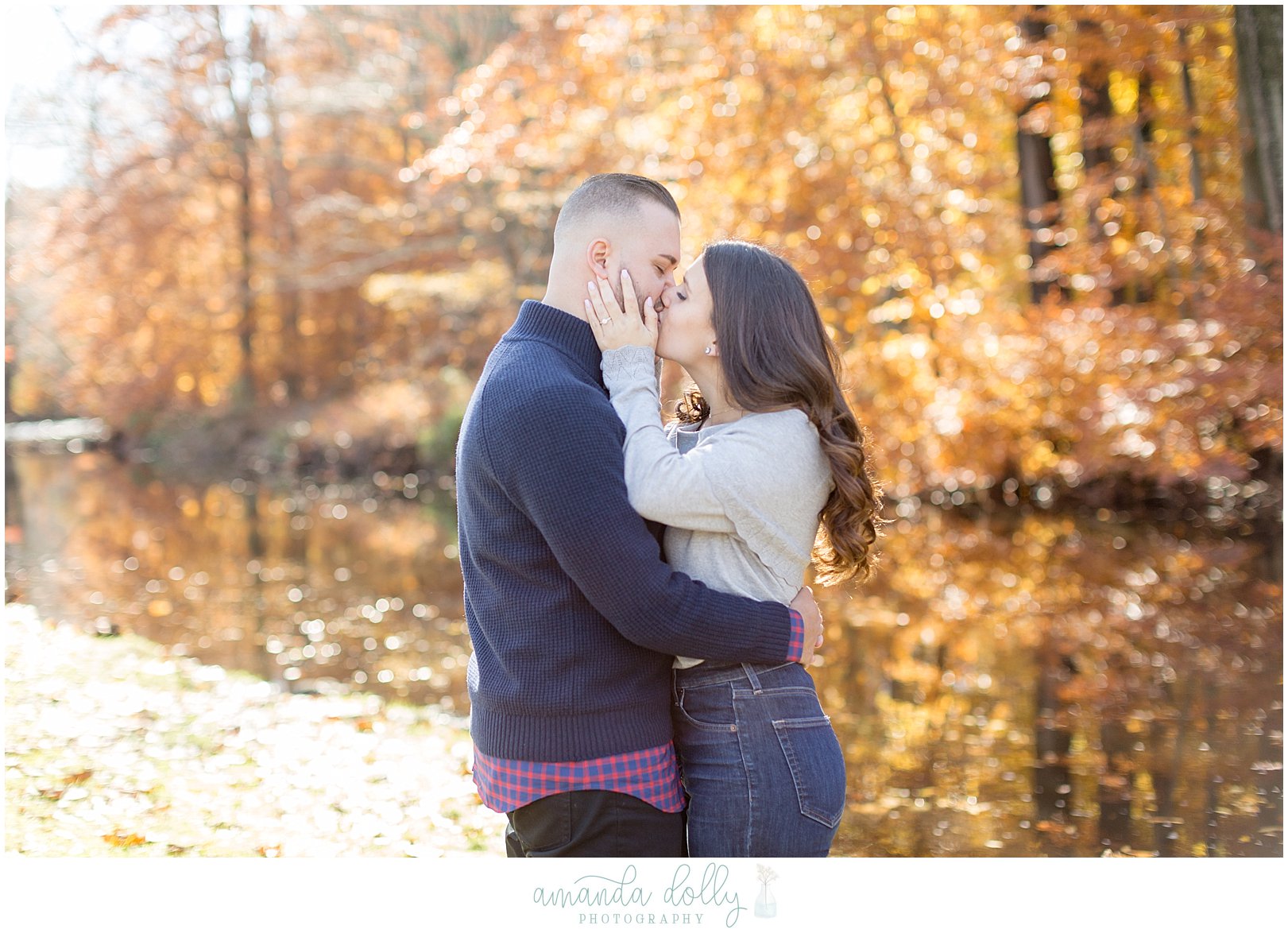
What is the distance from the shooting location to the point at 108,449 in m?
26.5

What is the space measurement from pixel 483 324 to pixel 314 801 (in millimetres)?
13816

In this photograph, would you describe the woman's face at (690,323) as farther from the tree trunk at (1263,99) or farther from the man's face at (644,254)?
the tree trunk at (1263,99)

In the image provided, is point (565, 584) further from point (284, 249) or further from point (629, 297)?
point (284, 249)

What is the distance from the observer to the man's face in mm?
2597

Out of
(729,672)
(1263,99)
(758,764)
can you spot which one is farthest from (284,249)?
(758,764)

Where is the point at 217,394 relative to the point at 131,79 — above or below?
below

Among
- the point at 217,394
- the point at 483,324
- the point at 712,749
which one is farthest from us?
the point at 217,394

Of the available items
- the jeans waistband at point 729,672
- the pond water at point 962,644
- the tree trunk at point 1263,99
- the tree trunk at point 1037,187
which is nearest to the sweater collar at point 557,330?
the jeans waistband at point 729,672

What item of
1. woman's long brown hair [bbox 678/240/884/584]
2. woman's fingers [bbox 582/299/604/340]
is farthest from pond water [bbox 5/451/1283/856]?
woman's fingers [bbox 582/299/604/340]

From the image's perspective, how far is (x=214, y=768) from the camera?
5.30 metres

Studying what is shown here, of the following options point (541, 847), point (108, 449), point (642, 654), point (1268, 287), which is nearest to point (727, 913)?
point (541, 847)

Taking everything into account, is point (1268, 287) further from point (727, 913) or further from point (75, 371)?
point (75, 371)

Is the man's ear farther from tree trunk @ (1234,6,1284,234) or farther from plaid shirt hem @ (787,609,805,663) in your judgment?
tree trunk @ (1234,6,1284,234)

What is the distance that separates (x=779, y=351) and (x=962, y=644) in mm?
6023
